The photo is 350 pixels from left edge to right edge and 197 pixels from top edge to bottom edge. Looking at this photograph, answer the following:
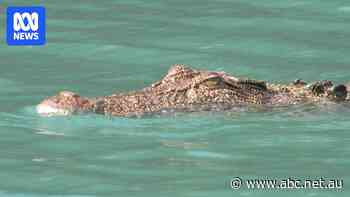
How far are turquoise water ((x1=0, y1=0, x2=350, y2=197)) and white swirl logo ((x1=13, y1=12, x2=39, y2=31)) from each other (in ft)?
0.77

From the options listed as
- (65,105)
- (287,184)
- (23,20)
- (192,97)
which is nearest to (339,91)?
(192,97)

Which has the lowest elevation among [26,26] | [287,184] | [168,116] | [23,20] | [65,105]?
[287,184]

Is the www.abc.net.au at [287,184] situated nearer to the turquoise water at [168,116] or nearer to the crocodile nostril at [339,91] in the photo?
the turquoise water at [168,116]

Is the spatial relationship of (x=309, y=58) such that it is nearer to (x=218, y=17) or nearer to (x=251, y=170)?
Answer: (x=218, y=17)

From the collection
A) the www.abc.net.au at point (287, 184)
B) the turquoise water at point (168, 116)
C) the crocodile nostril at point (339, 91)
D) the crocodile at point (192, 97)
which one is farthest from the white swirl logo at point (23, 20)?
the www.abc.net.au at point (287, 184)

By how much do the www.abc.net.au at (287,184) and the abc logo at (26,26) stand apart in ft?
32.9

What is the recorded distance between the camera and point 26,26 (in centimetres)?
2242

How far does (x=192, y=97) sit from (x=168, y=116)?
53 cm

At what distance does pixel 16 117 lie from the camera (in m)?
15.1

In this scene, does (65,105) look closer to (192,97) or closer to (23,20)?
(192,97)

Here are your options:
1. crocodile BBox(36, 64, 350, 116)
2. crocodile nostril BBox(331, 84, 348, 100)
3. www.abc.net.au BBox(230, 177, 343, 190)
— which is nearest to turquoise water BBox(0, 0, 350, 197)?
www.abc.net.au BBox(230, 177, 343, 190)

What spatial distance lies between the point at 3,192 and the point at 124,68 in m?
8.33

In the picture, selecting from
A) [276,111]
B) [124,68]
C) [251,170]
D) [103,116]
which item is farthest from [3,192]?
[124,68]
